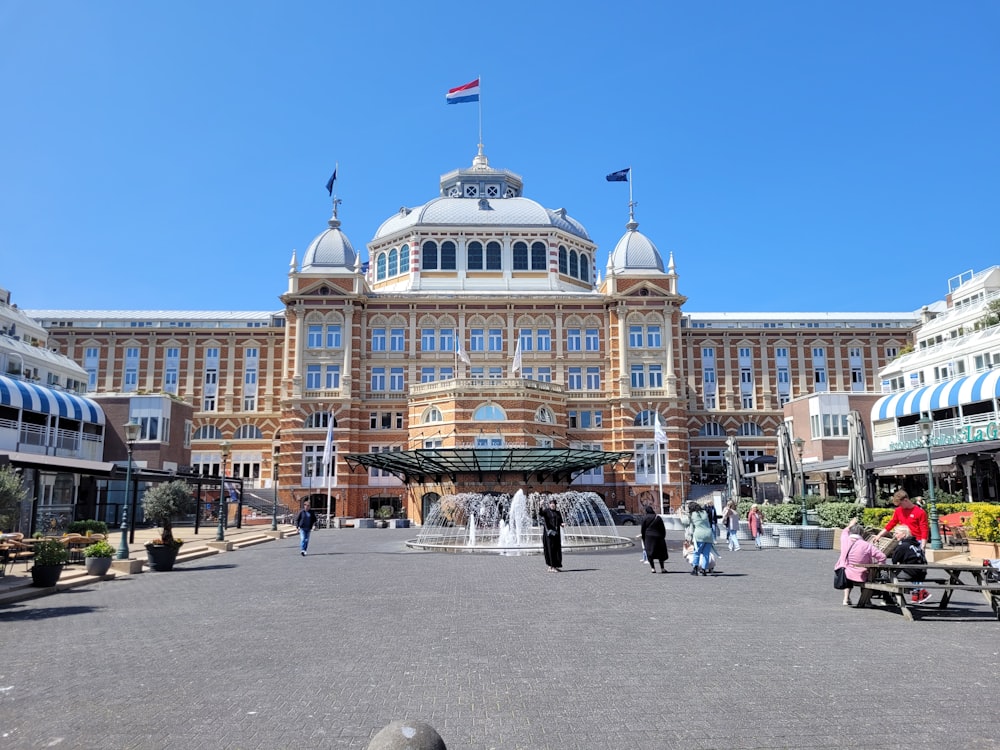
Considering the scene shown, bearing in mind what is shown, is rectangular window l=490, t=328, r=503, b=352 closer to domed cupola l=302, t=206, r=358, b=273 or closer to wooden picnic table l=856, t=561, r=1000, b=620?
domed cupola l=302, t=206, r=358, b=273

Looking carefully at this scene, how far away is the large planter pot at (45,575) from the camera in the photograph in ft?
55.6

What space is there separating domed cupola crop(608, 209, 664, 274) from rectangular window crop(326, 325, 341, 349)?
2281 cm

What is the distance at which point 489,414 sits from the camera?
54875 millimetres

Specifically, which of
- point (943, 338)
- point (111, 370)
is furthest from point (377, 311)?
point (943, 338)

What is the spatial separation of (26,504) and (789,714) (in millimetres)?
30215

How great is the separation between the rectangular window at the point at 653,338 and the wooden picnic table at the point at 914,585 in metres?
49.2

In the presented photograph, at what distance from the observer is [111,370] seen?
69000 mm

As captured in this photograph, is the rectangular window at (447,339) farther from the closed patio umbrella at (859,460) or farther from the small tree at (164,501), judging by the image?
the closed patio umbrella at (859,460)

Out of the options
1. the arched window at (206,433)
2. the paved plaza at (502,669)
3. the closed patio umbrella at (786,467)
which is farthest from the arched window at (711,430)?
the paved plaza at (502,669)

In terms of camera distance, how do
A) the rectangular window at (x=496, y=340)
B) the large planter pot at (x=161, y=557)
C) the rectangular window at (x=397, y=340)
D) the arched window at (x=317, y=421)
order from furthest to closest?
the rectangular window at (x=496, y=340), the rectangular window at (x=397, y=340), the arched window at (x=317, y=421), the large planter pot at (x=161, y=557)

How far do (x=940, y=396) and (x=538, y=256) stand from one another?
110ft

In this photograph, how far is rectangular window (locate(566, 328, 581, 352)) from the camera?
6384 cm

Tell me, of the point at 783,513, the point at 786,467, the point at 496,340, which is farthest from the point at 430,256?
the point at 783,513

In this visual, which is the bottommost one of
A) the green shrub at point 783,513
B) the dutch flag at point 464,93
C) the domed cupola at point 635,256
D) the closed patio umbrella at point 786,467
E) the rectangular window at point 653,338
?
the green shrub at point 783,513
